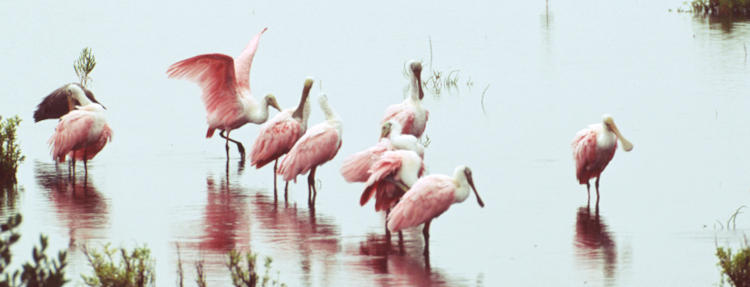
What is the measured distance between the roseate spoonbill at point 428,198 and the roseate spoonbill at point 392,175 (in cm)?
53

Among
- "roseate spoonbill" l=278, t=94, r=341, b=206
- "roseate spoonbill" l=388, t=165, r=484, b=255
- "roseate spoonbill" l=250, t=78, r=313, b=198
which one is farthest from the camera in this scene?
"roseate spoonbill" l=250, t=78, r=313, b=198

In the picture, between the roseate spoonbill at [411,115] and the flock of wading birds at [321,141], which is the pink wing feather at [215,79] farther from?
the roseate spoonbill at [411,115]

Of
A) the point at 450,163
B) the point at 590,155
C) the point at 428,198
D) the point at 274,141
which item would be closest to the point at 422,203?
the point at 428,198

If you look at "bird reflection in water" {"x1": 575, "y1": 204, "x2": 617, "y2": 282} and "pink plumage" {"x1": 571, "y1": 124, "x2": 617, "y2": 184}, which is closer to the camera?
"bird reflection in water" {"x1": 575, "y1": 204, "x2": 617, "y2": 282}

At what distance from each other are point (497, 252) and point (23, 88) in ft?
50.2

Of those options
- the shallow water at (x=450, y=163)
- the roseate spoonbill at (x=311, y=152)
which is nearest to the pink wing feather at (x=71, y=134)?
the shallow water at (x=450, y=163)

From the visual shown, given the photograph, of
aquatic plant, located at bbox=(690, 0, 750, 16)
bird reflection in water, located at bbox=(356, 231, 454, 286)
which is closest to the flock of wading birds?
bird reflection in water, located at bbox=(356, 231, 454, 286)

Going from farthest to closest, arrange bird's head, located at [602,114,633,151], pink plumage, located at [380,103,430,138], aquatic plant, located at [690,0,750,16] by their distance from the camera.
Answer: aquatic plant, located at [690,0,750,16] < pink plumage, located at [380,103,430,138] < bird's head, located at [602,114,633,151]

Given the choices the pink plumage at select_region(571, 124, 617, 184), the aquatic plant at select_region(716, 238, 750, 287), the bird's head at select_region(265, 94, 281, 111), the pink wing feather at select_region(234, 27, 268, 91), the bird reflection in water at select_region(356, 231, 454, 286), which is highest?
the pink wing feather at select_region(234, 27, 268, 91)

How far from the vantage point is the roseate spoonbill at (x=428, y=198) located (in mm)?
10414

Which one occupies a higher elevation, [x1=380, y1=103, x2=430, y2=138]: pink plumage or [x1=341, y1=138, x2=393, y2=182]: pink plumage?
[x1=380, y1=103, x2=430, y2=138]: pink plumage

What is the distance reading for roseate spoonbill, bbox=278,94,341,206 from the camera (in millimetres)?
13078

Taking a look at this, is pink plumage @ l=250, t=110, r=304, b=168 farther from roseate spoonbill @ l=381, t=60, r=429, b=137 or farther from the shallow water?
roseate spoonbill @ l=381, t=60, r=429, b=137

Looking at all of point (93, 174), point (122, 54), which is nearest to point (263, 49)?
point (122, 54)
